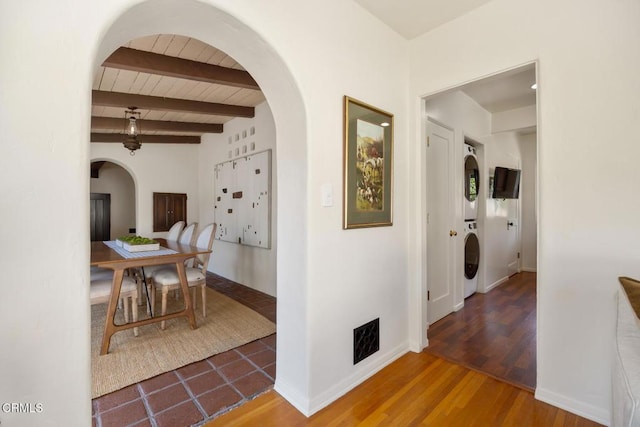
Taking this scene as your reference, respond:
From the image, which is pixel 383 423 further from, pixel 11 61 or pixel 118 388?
pixel 11 61

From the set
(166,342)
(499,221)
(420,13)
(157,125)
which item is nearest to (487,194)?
(499,221)

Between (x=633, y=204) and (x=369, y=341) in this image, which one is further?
(x=369, y=341)

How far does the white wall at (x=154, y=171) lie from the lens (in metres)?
5.01

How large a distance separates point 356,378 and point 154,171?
5070mm

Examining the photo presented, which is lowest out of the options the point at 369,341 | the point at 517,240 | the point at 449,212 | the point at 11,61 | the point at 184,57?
the point at 369,341

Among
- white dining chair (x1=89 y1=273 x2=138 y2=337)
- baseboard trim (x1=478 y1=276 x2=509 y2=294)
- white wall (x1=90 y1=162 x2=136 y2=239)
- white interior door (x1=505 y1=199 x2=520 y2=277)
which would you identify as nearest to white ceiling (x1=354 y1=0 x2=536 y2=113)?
baseboard trim (x1=478 y1=276 x2=509 y2=294)

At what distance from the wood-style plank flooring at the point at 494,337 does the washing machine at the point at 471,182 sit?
1.10 m

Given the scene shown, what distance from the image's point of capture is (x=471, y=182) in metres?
3.71

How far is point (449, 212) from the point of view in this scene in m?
3.21

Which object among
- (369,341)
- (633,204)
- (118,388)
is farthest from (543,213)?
(118,388)

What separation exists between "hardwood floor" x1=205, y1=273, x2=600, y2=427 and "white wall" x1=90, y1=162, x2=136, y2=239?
278 inches

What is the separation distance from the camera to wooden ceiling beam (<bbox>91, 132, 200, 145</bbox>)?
15.5ft

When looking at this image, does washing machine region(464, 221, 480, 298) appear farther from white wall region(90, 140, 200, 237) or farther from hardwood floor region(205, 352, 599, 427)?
white wall region(90, 140, 200, 237)

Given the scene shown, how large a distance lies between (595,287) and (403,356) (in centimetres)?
134
